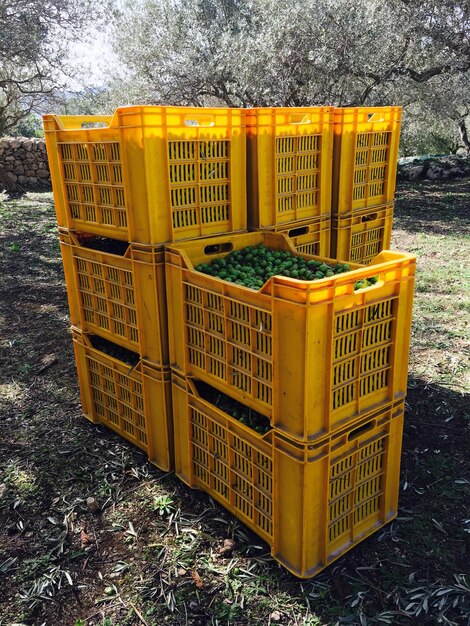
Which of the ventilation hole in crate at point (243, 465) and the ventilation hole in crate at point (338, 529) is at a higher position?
the ventilation hole in crate at point (243, 465)

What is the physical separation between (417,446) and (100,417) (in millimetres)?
2580

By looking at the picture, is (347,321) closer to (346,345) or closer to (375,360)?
(346,345)

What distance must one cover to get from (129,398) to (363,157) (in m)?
2.71

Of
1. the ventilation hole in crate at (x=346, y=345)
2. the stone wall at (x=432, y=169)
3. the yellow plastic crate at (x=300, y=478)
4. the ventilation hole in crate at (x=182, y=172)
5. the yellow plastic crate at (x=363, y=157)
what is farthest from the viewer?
the stone wall at (x=432, y=169)

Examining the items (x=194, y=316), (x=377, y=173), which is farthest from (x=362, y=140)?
(x=194, y=316)

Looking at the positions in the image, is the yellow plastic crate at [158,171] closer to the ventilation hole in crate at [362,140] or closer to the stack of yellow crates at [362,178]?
the stack of yellow crates at [362,178]

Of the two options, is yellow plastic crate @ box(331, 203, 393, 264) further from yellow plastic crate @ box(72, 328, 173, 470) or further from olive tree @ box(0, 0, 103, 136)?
olive tree @ box(0, 0, 103, 136)

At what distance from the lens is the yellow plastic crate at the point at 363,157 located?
4141 millimetres

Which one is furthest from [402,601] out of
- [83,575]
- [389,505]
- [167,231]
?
[167,231]

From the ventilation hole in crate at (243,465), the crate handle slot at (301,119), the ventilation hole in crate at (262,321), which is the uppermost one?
the crate handle slot at (301,119)

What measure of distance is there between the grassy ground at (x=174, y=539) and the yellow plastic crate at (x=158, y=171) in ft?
5.75

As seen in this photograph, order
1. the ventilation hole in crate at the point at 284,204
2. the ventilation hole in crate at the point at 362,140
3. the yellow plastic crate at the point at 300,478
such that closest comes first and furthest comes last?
the yellow plastic crate at the point at 300,478 → the ventilation hole in crate at the point at 284,204 → the ventilation hole in crate at the point at 362,140

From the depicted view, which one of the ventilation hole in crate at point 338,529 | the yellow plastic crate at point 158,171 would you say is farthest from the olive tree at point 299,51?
the ventilation hole in crate at point 338,529

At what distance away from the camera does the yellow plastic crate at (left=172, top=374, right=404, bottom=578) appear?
2.80 metres
